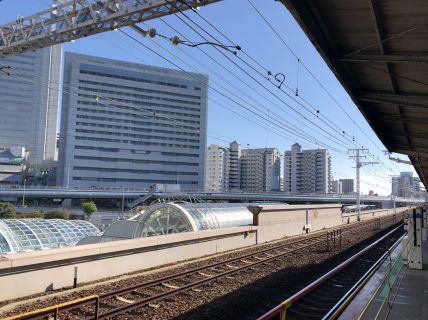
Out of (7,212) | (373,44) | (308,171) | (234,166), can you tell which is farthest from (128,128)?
(373,44)

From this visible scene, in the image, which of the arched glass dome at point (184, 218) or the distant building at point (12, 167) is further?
the distant building at point (12, 167)

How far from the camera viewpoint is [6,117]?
521 feet

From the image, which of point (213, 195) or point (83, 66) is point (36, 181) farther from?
point (213, 195)

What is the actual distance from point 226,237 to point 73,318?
12789 millimetres

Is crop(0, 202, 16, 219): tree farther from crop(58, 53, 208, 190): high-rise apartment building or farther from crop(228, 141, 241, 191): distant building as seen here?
crop(228, 141, 241, 191): distant building

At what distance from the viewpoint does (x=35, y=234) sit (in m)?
28.5

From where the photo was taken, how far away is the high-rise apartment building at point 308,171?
501 ft

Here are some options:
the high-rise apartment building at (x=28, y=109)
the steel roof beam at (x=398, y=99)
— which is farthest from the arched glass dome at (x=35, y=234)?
the high-rise apartment building at (x=28, y=109)

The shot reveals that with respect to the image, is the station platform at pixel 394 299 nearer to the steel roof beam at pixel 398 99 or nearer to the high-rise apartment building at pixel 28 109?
the steel roof beam at pixel 398 99

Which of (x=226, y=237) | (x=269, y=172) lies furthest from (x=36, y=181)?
(x=226, y=237)

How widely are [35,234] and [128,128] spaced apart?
125 metres

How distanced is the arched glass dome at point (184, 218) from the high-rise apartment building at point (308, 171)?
126 metres

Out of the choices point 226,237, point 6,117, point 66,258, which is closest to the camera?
point 66,258

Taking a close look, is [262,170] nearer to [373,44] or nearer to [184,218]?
[184,218]
